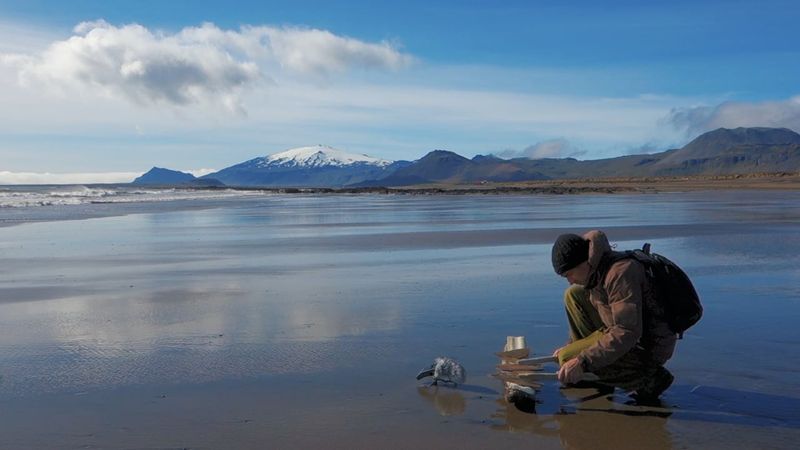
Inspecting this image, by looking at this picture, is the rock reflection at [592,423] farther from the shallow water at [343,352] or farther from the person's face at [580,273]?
the person's face at [580,273]

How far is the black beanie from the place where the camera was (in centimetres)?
529

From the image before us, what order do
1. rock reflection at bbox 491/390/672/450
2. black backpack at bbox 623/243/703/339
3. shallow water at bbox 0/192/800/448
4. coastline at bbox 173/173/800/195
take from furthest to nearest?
coastline at bbox 173/173/800/195
black backpack at bbox 623/243/703/339
shallow water at bbox 0/192/800/448
rock reflection at bbox 491/390/672/450

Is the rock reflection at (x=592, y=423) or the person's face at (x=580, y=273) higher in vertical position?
the person's face at (x=580, y=273)

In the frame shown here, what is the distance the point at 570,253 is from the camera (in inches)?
208

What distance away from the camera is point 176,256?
52.9ft

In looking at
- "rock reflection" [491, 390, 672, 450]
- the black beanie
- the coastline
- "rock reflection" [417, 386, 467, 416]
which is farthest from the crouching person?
the coastline

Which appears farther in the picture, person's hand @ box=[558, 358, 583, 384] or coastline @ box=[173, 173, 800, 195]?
coastline @ box=[173, 173, 800, 195]

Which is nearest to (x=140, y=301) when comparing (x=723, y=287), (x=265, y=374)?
(x=265, y=374)

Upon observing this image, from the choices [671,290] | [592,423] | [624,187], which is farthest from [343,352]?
[624,187]

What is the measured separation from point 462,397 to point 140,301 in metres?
5.96

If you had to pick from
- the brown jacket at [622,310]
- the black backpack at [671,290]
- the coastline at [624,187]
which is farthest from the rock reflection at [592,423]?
the coastline at [624,187]

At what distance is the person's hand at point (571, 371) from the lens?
214 inches

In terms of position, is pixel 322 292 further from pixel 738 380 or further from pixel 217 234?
pixel 217 234

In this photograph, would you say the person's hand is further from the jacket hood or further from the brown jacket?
the jacket hood
